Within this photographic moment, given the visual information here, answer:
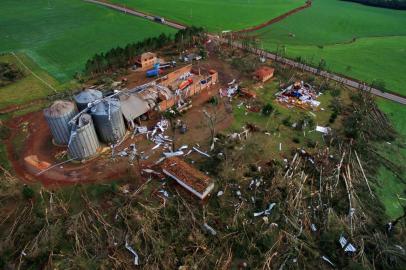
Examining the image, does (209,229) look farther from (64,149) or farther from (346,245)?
(64,149)

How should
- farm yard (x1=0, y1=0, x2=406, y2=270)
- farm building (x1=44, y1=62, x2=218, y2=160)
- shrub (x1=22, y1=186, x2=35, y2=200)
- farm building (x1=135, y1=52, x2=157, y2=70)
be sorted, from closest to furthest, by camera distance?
farm yard (x1=0, y1=0, x2=406, y2=270), shrub (x1=22, y1=186, x2=35, y2=200), farm building (x1=44, y1=62, x2=218, y2=160), farm building (x1=135, y1=52, x2=157, y2=70)

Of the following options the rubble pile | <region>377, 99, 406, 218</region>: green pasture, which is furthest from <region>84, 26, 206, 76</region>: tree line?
<region>377, 99, 406, 218</region>: green pasture

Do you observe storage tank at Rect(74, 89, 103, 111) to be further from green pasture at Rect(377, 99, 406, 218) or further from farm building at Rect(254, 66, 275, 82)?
green pasture at Rect(377, 99, 406, 218)

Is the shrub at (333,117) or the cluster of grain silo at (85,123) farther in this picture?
the shrub at (333,117)

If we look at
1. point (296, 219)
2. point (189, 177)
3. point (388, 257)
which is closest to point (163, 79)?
point (189, 177)

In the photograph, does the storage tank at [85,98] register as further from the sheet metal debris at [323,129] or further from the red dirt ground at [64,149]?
the sheet metal debris at [323,129]

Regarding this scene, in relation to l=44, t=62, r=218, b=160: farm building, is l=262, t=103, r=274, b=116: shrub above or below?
below

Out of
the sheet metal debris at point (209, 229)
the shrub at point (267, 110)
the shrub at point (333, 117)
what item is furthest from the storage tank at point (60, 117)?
the shrub at point (333, 117)
